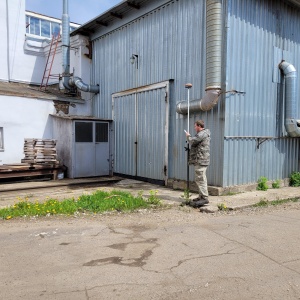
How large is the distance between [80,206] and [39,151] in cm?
522

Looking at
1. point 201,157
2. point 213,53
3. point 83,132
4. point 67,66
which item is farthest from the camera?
point 67,66

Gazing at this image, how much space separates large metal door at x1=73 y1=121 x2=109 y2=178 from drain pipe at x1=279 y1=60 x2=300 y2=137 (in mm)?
6914

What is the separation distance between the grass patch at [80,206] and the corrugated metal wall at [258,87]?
2941 millimetres

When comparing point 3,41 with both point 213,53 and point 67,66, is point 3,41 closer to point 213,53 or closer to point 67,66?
point 67,66

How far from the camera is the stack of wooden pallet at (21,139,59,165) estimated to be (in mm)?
11602

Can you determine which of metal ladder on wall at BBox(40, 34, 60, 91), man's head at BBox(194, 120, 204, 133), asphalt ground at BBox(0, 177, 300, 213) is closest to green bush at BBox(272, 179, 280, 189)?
asphalt ground at BBox(0, 177, 300, 213)

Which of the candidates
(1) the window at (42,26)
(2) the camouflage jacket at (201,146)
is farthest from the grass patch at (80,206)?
(1) the window at (42,26)

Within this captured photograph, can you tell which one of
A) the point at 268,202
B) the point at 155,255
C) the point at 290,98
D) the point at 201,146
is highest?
the point at 290,98

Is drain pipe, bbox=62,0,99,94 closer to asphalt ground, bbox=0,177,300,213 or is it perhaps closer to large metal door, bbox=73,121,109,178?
large metal door, bbox=73,121,109,178

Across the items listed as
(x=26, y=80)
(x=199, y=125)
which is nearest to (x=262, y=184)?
(x=199, y=125)

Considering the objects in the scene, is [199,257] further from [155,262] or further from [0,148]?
[0,148]

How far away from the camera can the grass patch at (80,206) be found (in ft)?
22.4

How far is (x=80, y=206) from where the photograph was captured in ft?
23.9

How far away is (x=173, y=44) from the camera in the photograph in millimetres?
10328
